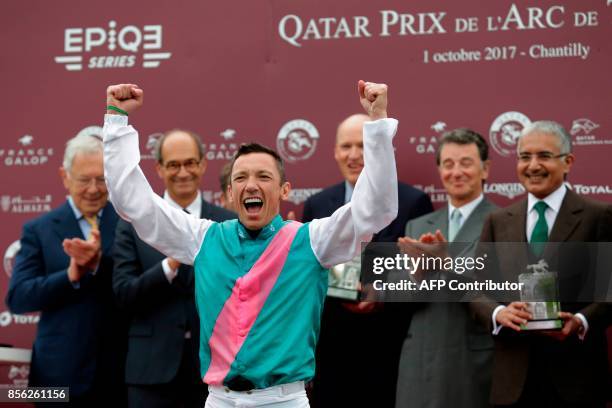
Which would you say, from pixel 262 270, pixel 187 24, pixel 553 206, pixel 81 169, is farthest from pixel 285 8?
pixel 262 270

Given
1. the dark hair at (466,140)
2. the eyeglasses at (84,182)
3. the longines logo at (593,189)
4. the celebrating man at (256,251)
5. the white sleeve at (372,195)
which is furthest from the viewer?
the longines logo at (593,189)

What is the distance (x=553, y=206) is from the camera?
4902 millimetres

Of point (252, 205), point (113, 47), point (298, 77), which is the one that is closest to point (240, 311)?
point (252, 205)

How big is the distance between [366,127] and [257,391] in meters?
1.08

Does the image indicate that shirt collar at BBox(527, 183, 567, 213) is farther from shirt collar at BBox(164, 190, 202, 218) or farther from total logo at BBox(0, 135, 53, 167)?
total logo at BBox(0, 135, 53, 167)

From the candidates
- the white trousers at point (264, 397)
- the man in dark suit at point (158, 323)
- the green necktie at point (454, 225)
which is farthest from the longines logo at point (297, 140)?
the white trousers at point (264, 397)

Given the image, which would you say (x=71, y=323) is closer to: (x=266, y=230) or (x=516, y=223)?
(x=266, y=230)

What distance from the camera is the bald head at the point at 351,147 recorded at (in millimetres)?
5562

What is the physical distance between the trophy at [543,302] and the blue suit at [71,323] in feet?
7.70

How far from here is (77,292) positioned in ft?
17.5

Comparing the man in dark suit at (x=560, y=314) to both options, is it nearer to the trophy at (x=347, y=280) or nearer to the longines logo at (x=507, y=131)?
the trophy at (x=347, y=280)

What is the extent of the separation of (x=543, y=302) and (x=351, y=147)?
63.6 inches

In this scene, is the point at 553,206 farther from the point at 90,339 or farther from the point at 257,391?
the point at 90,339

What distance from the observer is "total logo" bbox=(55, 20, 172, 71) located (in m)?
6.34
